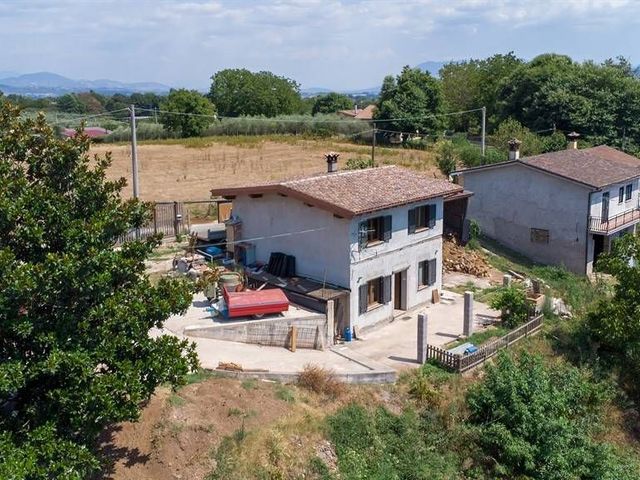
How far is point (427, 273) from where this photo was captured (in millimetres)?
30719

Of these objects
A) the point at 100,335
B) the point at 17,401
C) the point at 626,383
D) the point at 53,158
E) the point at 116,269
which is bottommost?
the point at 626,383

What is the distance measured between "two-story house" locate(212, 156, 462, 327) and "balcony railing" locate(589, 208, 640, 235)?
10823mm

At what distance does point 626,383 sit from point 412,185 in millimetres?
11858

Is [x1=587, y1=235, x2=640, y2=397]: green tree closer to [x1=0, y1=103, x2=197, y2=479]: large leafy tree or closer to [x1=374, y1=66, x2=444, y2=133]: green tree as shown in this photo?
[x1=0, y1=103, x2=197, y2=479]: large leafy tree

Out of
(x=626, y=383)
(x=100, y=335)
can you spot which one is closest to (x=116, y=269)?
(x=100, y=335)

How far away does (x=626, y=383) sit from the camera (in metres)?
26.6

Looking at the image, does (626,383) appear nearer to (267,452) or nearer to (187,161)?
(267,452)

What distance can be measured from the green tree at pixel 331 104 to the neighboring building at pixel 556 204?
83.1 m

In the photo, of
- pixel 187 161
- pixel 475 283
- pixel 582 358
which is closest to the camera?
pixel 582 358

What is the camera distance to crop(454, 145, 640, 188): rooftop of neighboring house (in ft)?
123

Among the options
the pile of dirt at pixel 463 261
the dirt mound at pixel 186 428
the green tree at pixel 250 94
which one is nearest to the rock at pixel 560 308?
the pile of dirt at pixel 463 261

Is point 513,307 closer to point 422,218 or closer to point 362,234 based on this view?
point 422,218

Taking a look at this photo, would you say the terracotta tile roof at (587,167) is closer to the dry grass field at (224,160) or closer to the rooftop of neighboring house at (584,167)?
the rooftop of neighboring house at (584,167)

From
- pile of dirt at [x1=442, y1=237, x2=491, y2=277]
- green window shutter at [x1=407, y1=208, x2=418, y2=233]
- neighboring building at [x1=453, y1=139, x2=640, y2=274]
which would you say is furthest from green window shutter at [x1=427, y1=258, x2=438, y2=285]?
neighboring building at [x1=453, y1=139, x2=640, y2=274]
